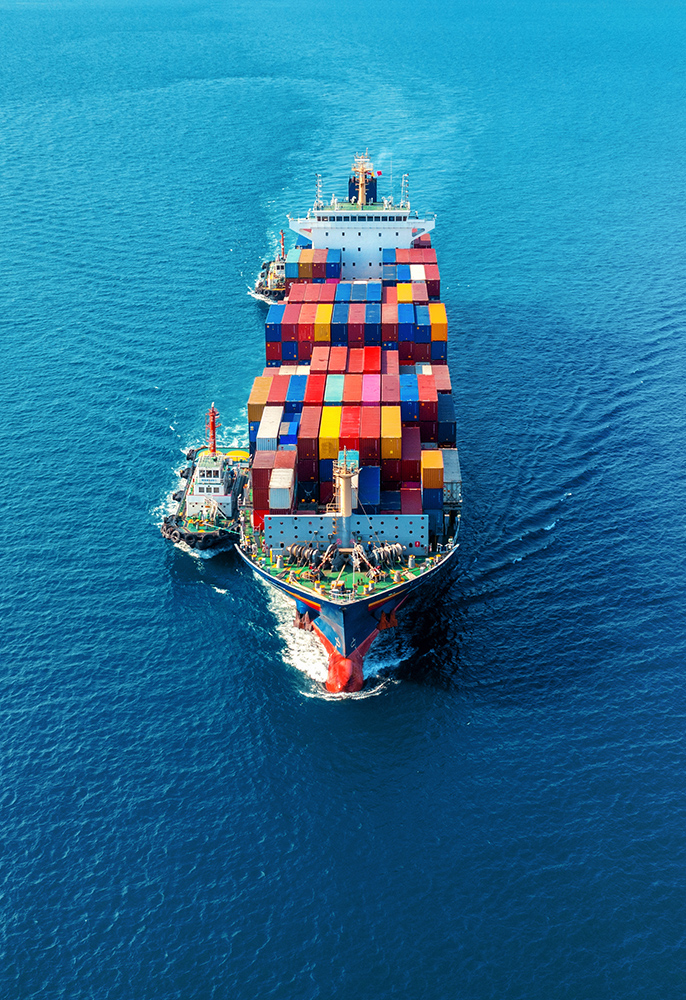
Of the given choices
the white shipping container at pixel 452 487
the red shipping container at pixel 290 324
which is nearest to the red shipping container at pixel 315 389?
the red shipping container at pixel 290 324

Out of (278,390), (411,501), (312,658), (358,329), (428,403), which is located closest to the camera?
(411,501)

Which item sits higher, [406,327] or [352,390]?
[406,327]

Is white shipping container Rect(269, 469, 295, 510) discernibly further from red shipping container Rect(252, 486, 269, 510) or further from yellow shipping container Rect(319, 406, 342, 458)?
yellow shipping container Rect(319, 406, 342, 458)

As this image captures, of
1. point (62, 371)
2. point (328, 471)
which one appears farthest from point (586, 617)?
point (62, 371)

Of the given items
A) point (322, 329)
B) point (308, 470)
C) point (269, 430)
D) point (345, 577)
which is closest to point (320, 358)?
point (322, 329)

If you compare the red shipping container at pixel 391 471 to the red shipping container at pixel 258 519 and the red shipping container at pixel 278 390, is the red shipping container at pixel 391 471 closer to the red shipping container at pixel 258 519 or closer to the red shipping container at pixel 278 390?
the red shipping container at pixel 258 519

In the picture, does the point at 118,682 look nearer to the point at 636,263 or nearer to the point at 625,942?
the point at 625,942

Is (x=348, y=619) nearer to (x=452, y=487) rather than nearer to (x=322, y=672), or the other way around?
(x=322, y=672)

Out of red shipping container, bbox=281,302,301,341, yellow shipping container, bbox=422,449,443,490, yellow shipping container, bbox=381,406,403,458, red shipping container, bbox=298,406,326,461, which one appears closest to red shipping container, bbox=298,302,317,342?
red shipping container, bbox=281,302,301,341
